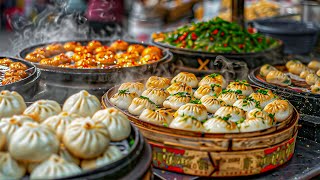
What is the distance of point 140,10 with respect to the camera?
12.1 metres

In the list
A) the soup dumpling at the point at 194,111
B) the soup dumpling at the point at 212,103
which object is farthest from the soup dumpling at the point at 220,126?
the soup dumpling at the point at 212,103

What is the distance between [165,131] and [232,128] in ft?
1.48

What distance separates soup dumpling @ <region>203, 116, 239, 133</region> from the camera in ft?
9.53

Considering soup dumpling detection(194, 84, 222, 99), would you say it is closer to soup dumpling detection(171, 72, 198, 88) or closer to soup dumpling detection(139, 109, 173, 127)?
soup dumpling detection(171, 72, 198, 88)

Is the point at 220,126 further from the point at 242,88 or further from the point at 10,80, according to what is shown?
A: the point at 10,80

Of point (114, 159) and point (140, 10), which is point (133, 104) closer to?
point (114, 159)

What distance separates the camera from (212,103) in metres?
3.37

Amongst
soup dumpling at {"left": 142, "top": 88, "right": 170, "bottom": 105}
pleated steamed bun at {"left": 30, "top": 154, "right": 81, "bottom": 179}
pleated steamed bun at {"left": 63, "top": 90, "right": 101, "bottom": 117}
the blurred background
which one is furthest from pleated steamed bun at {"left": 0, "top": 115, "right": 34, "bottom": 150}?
the blurred background

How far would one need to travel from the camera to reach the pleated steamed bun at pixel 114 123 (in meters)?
2.45

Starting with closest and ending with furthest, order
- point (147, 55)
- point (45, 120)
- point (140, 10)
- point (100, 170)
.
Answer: point (100, 170)
point (45, 120)
point (147, 55)
point (140, 10)

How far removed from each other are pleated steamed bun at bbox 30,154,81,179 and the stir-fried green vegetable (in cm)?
325

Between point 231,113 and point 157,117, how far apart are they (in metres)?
0.54

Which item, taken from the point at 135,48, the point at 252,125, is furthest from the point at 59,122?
the point at 135,48

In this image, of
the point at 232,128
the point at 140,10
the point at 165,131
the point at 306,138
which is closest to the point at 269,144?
the point at 232,128
